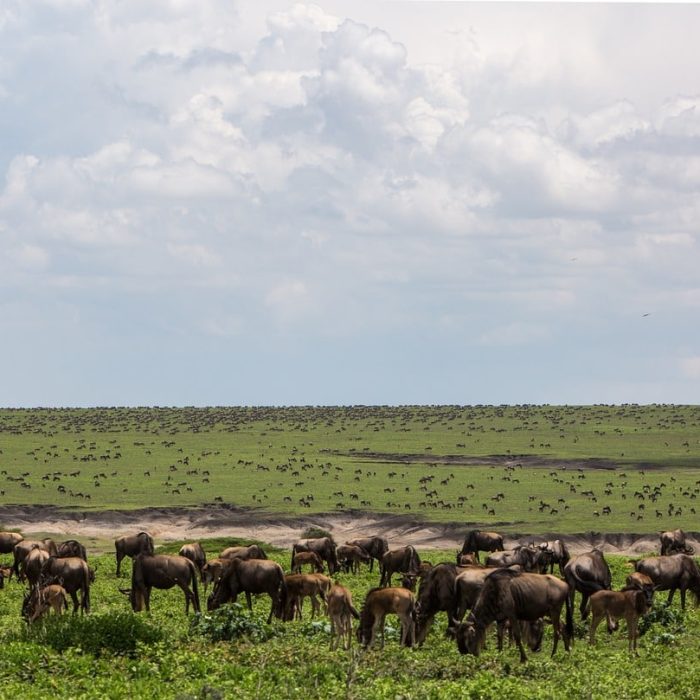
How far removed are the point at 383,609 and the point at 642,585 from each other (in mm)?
8025

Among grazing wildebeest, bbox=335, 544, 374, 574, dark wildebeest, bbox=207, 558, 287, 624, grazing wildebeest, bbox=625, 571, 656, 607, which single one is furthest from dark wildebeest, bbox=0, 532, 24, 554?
grazing wildebeest, bbox=625, 571, 656, 607

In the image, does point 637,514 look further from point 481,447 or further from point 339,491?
point 481,447

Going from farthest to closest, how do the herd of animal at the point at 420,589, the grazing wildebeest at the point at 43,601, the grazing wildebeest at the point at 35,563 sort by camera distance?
the grazing wildebeest at the point at 35,563, the grazing wildebeest at the point at 43,601, the herd of animal at the point at 420,589

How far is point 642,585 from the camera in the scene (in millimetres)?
29594

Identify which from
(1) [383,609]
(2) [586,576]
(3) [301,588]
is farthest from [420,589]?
(2) [586,576]

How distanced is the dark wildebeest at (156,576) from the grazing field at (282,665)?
3.12 m

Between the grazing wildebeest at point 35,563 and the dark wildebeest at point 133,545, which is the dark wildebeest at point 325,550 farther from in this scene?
the grazing wildebeest at point 35,563

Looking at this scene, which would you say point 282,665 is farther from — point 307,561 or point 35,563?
point 307,561

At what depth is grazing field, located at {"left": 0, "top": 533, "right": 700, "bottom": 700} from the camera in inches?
797

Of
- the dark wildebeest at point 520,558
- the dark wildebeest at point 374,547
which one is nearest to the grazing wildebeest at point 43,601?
the dark wildebeest at point 520,558

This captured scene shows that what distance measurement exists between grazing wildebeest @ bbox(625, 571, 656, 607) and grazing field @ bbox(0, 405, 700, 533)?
30049 millimetres

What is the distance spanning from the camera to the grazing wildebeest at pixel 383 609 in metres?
25.0

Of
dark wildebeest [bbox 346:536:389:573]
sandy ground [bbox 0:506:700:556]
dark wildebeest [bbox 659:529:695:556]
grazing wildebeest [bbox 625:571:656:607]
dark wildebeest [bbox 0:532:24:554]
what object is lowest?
sandy ground [bbox 0:506:700:556]

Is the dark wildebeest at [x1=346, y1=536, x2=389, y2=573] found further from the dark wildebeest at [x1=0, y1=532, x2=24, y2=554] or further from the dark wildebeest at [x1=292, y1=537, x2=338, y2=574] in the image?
the dark wildebeest at [x1=0, y1=532, x2=24, y2=554]
